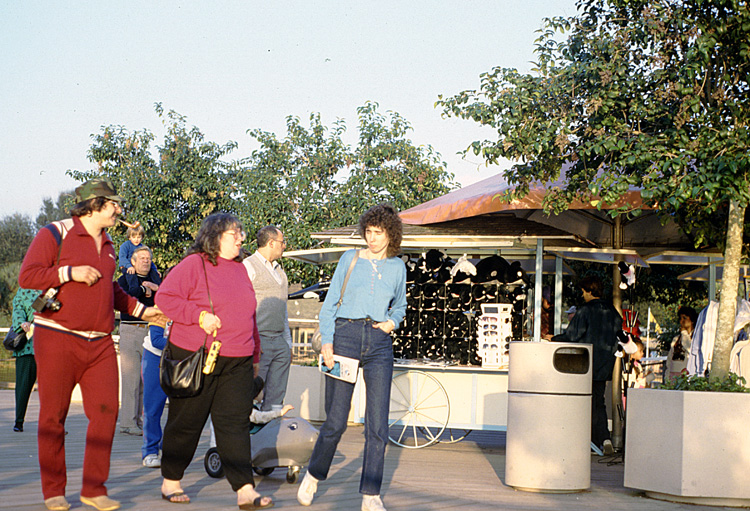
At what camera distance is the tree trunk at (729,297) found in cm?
692

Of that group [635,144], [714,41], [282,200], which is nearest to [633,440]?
[635,144]

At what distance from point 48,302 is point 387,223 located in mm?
2070

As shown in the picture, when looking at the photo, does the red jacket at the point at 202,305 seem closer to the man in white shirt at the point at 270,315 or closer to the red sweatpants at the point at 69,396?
the red sweatpants at the point at 69,396

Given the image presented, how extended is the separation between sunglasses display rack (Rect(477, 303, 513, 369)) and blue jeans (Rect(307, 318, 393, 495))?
4289mm

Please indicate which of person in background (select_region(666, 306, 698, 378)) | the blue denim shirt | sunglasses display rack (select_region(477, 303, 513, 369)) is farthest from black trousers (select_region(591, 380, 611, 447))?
the blue denim shirt

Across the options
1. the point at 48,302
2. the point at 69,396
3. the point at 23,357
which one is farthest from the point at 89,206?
the point at 23,357

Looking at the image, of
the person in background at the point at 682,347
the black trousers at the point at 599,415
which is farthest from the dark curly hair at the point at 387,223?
the person in background at the point at 682,347

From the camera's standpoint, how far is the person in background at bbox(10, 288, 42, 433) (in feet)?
31.3

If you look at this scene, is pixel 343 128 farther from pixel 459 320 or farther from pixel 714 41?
pixel 714 41

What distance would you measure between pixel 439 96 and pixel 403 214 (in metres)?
2.82

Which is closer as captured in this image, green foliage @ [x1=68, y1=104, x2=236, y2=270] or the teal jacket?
the teal jacket

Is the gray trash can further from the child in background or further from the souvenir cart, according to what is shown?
the child in background

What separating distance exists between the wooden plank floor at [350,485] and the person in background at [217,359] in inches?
9.5

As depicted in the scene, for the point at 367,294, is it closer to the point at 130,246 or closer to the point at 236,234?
the point at 236,234
